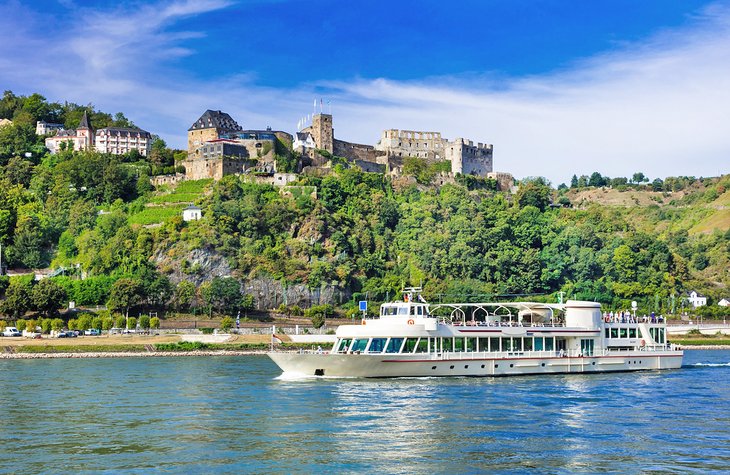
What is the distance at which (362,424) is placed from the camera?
3519 centimetres

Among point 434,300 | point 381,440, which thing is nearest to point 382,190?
point 434,300

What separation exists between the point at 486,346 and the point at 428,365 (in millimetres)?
4488

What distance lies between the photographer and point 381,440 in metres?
32.3

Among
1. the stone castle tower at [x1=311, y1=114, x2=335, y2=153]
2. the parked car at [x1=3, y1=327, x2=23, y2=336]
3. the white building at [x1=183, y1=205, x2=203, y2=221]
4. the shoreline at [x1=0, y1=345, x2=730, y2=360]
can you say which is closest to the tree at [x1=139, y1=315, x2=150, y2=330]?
the parked car at [x1=3, y1=327, x2=23, y2=336]

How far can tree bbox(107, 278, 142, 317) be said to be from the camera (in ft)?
282

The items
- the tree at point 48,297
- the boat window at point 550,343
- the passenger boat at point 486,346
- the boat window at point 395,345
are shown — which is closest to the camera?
the passenger boat at point 486,346

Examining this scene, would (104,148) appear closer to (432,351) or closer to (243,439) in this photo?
(432,351)

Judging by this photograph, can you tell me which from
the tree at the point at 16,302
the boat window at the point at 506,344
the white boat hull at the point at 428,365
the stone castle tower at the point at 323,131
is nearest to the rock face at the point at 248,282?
the tree at the point at 16,302

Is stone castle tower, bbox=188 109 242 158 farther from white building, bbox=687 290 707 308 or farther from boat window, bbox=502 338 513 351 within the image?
boat window, bbox=502 338 513 351

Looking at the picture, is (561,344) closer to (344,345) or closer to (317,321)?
(344,345)

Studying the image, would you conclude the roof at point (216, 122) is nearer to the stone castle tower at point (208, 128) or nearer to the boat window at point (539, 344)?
the stone castle tower at point (208, 128)

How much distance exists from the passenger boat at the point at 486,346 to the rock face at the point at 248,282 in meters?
41.7

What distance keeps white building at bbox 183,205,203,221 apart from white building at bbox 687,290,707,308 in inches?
2413

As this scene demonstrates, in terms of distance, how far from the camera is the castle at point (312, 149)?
118 m
